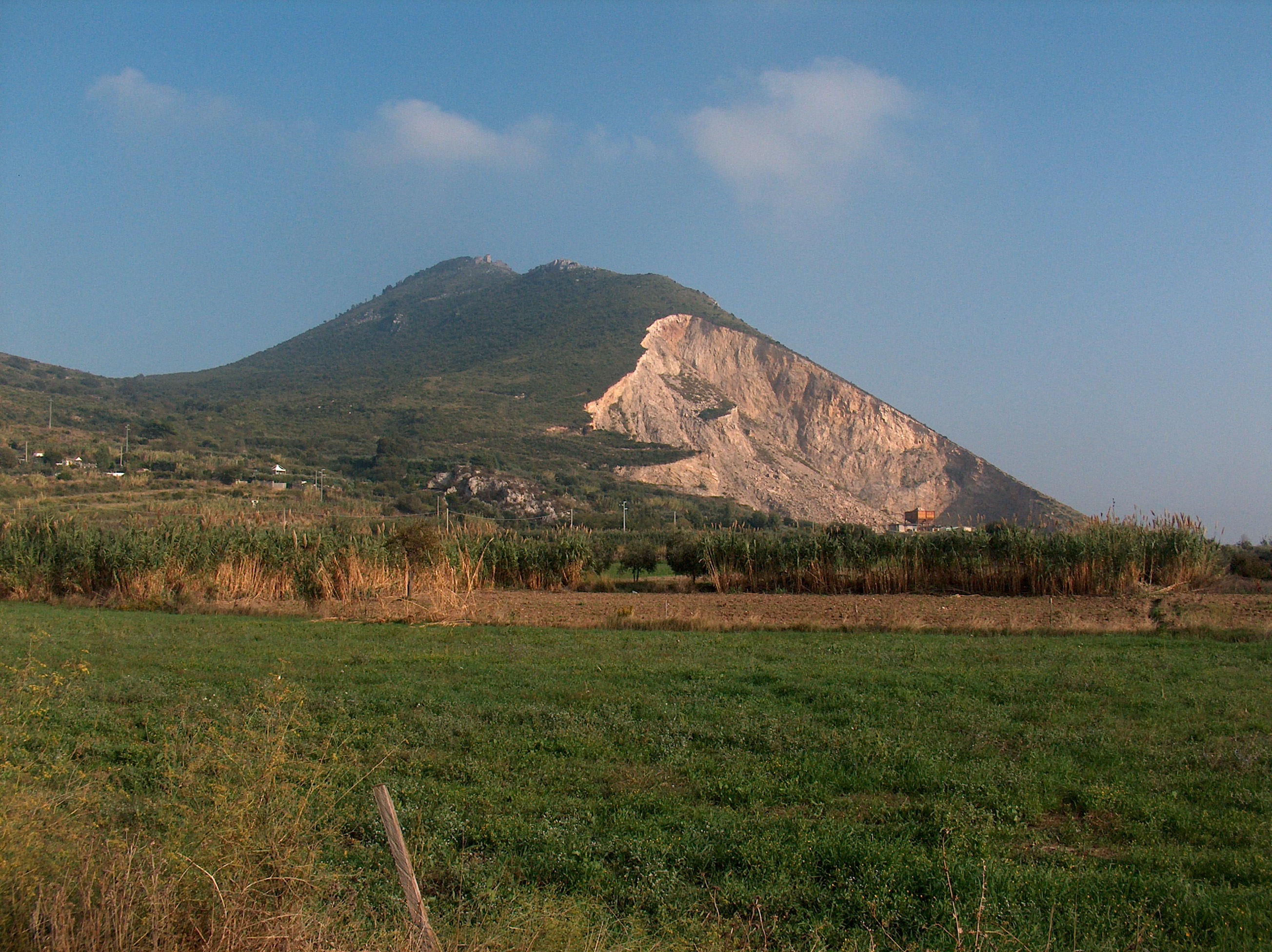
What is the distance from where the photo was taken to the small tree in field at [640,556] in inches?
1193

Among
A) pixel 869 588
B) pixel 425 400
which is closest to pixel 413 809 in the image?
pixel 869 588

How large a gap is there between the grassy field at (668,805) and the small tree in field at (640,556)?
21.2 metres

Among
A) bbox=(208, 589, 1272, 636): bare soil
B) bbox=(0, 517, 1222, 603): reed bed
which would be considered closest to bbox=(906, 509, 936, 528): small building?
bbox=(0, 517, 1222, 603): reed bed

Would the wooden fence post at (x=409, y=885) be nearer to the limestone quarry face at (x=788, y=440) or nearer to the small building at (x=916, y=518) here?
the small building at (x=916, y=518)

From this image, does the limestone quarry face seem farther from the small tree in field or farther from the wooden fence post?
the wooden fence post

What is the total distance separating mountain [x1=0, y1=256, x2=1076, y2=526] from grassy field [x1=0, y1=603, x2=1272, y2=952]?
45.5 meters

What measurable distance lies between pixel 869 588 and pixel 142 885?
67.0ft

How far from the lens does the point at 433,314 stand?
11031 cm

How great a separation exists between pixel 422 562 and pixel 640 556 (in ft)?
38.8

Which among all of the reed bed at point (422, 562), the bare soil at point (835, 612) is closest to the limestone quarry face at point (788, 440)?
the reed bed at point (422, 562)

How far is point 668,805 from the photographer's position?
4812 millimetres

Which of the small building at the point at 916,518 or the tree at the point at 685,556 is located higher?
the small building at the point at 916,518

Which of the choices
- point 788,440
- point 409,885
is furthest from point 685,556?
point 788,440

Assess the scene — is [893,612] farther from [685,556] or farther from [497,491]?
[497,491]
